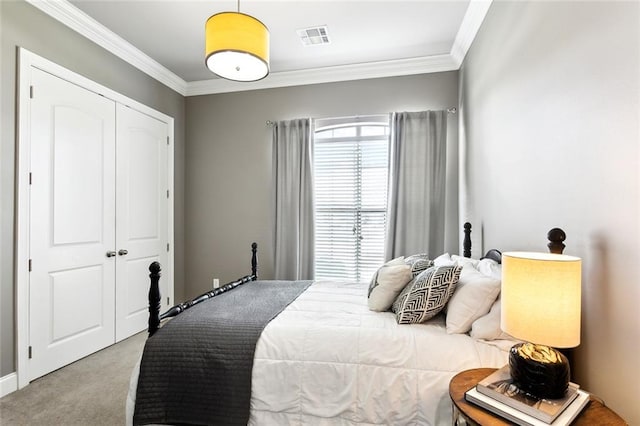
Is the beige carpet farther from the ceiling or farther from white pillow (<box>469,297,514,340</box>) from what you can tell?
the ceiling

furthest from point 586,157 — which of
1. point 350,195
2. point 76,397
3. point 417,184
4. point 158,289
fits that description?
point 76,397

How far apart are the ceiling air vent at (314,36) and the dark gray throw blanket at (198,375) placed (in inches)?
105

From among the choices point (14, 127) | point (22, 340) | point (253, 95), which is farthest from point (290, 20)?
point (22, 340)

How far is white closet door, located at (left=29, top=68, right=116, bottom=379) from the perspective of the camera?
8.64 ft

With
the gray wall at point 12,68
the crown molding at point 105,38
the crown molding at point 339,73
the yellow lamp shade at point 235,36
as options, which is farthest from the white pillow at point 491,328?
the crown molding at point 105,38

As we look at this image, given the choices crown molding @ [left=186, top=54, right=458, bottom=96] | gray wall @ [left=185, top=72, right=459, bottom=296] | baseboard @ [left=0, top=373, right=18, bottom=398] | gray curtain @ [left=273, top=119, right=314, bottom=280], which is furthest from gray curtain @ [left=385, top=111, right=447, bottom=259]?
baseboard @ [left=0, top=373, right=18, bottom=398]

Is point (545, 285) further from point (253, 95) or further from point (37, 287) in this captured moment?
point (253, 95)

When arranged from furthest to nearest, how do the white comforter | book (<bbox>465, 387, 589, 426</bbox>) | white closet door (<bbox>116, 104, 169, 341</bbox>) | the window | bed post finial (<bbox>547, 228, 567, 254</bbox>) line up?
1. the window
2. white closet door (<bbox>116, 104, 169, 341</bbox>)
3. the white comforter
4. bed post finial (<bbox>547, 228, 567, 254</bbox>)
5. book (<bbox>465, 387, 589, 426</bbox>)

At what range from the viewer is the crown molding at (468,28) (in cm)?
267

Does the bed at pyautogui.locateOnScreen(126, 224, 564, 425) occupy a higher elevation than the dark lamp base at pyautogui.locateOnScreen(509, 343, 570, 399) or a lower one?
lower

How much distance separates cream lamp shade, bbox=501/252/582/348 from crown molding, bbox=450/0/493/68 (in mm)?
2314

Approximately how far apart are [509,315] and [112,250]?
3.43 metres

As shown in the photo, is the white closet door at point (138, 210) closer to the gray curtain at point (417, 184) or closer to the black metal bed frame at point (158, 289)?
the black metal bed frame at point (158, 289)

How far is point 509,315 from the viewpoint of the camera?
1.20 m
